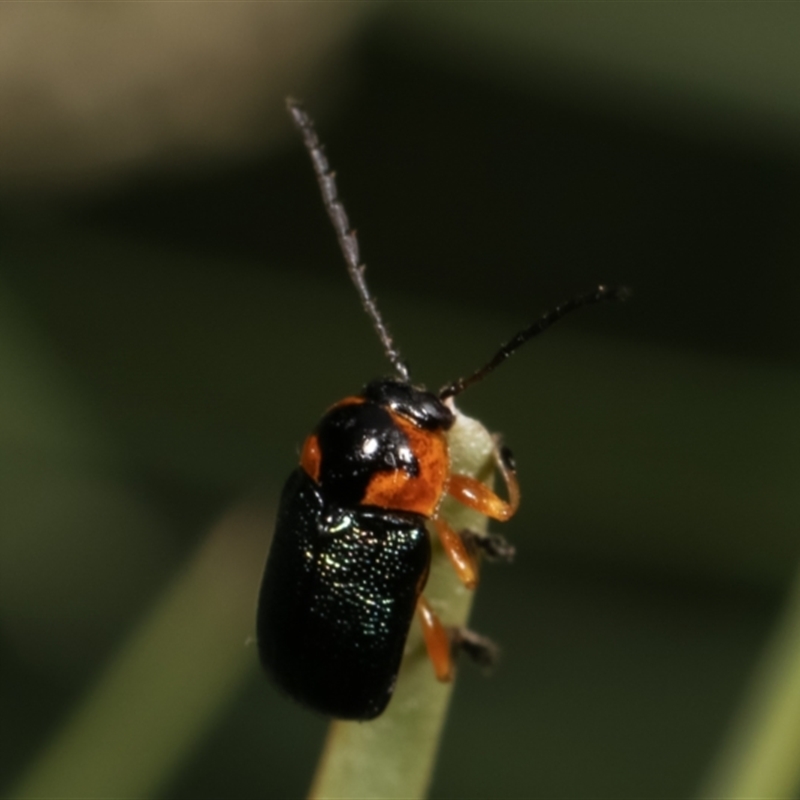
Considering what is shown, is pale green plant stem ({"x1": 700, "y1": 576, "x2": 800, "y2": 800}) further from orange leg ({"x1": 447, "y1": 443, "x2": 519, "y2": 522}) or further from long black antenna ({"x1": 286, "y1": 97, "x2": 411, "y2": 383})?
long black antenna ({"x1": 286, "y1": 97, "x2": 411, "y2": 383})

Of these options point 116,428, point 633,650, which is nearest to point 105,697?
point 116,428

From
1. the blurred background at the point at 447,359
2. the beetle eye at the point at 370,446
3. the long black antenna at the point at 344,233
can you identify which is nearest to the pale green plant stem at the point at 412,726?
the beetle eye at the point at 370,446

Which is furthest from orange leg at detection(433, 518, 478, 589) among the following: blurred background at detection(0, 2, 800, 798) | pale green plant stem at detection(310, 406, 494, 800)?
blurred background at detection(0, 2, 800, 798)

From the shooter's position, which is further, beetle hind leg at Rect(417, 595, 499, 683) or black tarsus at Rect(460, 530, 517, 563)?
black tarsus at Rect(460, 530, 517, 563)

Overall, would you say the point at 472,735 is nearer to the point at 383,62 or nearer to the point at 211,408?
the point at 211,408

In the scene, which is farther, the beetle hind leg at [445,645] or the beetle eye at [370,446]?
the beetle eye at [370,446]

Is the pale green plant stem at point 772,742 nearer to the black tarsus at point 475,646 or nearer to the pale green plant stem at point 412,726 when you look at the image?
the pale green plant stem at point 412,726

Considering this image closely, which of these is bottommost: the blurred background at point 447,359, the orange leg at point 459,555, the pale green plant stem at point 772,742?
the blurred background at point 447,359
